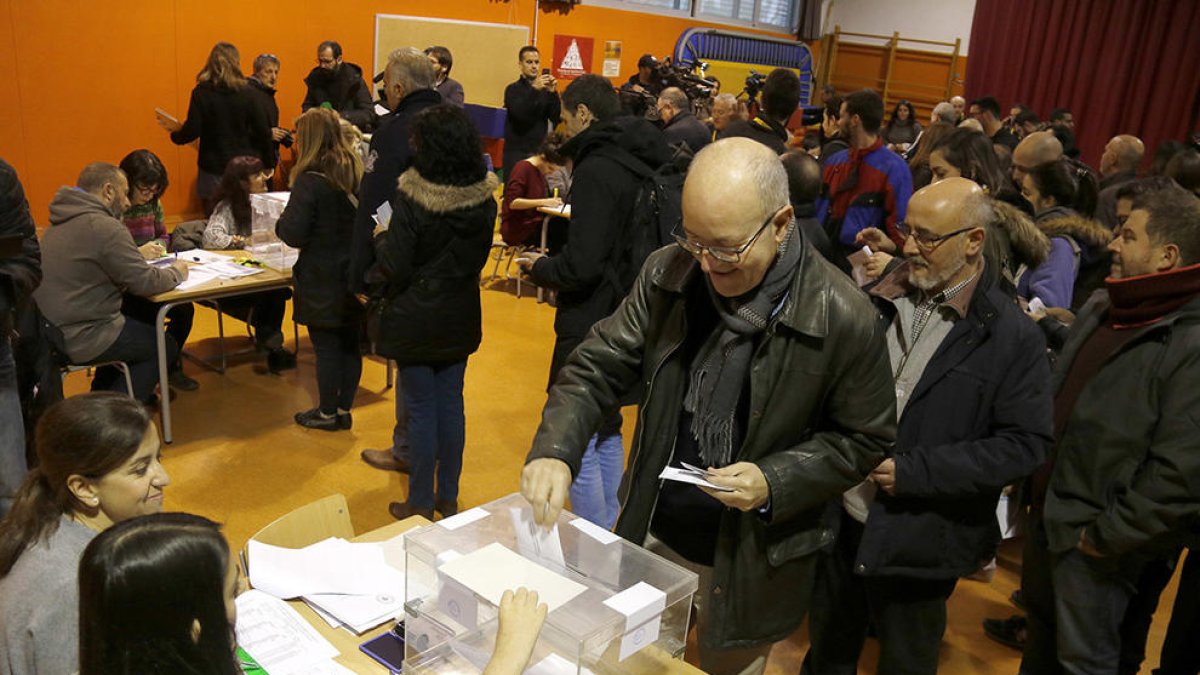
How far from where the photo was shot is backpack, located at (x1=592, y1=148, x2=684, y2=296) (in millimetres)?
3545

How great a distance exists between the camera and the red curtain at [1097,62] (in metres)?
11.0

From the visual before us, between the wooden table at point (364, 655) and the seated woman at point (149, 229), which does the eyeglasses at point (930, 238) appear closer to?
the wooden table at point (364, 655)

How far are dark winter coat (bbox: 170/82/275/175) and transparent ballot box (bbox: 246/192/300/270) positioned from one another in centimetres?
271

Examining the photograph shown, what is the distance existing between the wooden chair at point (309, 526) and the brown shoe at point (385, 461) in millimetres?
2000

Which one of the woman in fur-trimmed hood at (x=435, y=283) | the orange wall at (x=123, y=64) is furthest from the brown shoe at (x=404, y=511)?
the orange wall at (x=123, y=64)

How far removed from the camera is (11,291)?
9.91 feet

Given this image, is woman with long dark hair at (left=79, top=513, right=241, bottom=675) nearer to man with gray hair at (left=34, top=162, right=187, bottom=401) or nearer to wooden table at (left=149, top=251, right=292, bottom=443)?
man with gray hair at (left=34, top=162, right=187, bottom=401)

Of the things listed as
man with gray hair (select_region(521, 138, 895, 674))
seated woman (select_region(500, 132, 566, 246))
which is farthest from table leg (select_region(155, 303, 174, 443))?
man with gray hair (select_region(521, 138, 895, 674))

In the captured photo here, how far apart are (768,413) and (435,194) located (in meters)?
2.03

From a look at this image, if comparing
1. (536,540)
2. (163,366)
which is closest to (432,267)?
(163,366)

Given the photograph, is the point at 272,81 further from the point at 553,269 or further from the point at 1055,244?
the point at 1055,244

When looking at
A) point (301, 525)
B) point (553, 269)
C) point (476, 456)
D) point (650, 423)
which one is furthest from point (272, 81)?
point (650, 423)

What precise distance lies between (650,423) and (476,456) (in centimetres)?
278

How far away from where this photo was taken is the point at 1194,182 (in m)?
5.11
